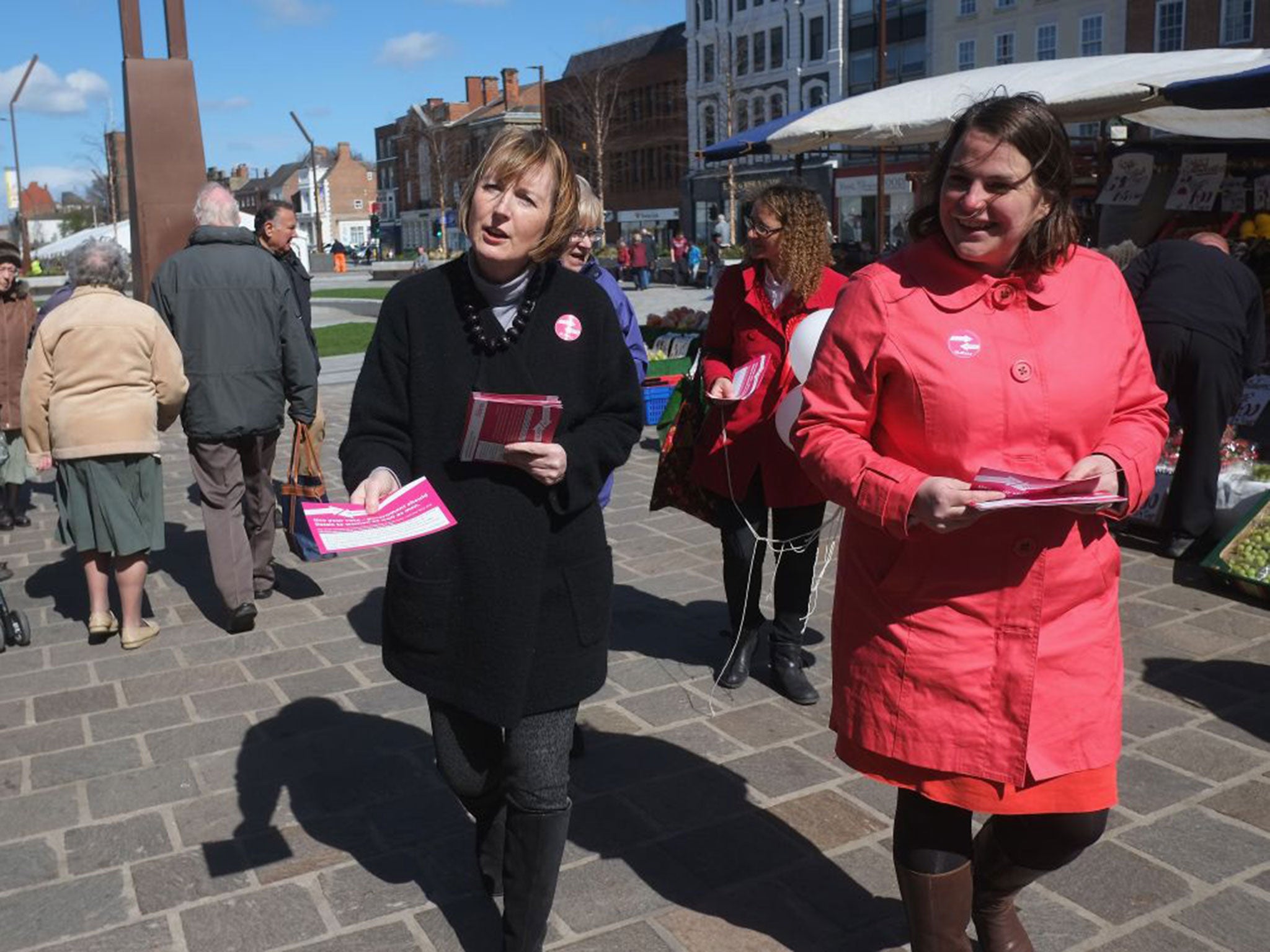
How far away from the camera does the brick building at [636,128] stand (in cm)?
6800

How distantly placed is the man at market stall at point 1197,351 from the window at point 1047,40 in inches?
1626

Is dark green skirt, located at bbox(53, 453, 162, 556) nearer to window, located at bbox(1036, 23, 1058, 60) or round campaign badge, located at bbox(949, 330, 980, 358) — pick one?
round campaign badge, located at bbox(949, 330, 980, 358)

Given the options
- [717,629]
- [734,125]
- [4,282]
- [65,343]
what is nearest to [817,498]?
[717,629]

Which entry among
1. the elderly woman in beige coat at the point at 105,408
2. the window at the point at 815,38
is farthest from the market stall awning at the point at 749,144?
the window at the point at 815,38

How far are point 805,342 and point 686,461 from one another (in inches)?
38.6

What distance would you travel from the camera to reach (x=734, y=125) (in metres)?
63.4

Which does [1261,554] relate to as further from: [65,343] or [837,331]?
[65,343]

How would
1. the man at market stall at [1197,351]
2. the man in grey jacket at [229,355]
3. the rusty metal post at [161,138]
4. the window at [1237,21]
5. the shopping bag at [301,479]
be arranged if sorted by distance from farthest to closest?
1. the window at [1237,21]
2. the rusty metal post at [161,138]
3. the man at market stall at [1197,351]
4. the shopping bag at [301,479]
5. the man in grey jacket at [229,355]

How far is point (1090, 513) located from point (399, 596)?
150 cm

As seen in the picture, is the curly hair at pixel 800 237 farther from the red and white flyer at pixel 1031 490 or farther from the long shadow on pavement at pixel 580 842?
the red and white flyer at pixel 1031 490

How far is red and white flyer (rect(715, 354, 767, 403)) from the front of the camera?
4.50m

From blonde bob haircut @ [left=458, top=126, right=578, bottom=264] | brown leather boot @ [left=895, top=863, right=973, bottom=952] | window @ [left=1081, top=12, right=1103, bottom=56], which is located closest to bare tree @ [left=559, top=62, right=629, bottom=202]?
window @ [left=1081, top=12, right=1103, bottom=56]

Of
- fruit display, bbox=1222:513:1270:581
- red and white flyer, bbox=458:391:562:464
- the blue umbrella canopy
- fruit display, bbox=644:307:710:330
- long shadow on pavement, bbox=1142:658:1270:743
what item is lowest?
long shadow on pavement, bbox=1142:658:1270:743

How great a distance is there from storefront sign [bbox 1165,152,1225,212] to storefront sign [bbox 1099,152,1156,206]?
23 cm
